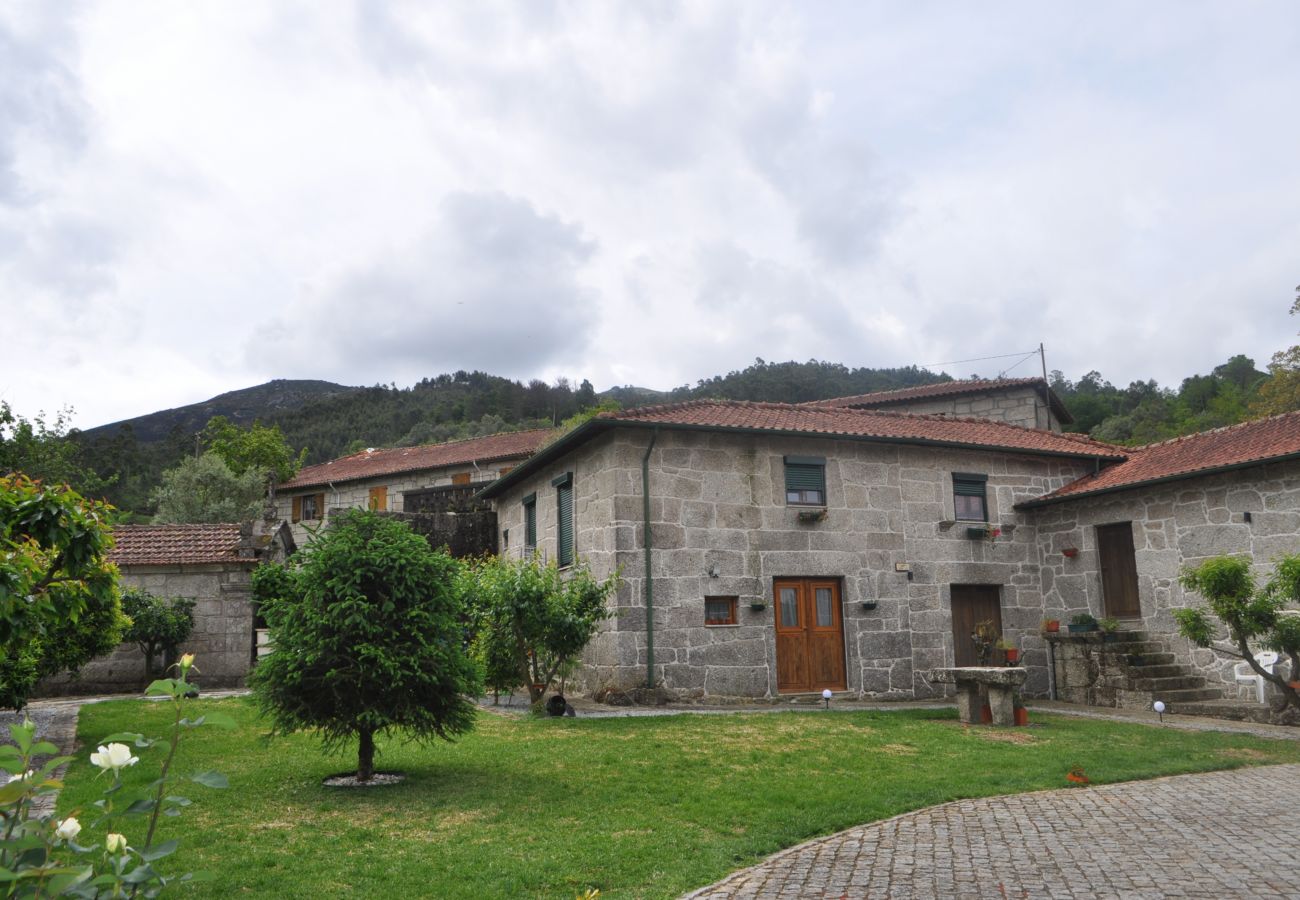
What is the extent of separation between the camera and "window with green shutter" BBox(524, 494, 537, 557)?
19.4 metres

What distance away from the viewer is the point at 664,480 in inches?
592

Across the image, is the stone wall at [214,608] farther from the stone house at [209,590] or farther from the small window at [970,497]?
the small window at [970,497]

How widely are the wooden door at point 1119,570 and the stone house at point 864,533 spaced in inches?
1.3

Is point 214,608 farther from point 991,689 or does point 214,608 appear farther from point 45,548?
point 991,689

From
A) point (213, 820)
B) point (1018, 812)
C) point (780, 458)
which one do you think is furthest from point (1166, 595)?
point (213, 820)

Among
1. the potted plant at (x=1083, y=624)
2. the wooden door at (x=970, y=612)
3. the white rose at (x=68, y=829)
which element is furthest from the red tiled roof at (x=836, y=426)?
the white rose at (x=68, y=829)

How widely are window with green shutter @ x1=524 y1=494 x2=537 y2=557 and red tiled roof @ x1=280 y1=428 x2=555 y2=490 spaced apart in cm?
1543

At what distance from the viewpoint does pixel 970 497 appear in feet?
57.3

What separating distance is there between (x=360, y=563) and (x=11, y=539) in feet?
10.2

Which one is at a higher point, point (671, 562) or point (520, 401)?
point (520, 401)

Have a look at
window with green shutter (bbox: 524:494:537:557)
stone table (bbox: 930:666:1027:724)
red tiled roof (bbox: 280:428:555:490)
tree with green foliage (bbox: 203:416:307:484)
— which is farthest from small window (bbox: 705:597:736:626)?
tree with green foliage (bbox: 203:416:307:484)

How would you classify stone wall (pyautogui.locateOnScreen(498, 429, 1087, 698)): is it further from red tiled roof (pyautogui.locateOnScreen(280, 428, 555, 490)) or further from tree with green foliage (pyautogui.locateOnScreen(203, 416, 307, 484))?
tree with green foliage (pyautogui.locateOnScreen(203, 416, 307, 484))

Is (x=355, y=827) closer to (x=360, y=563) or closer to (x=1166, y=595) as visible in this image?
(x=360, y=563)

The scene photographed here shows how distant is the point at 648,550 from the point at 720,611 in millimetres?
1567
